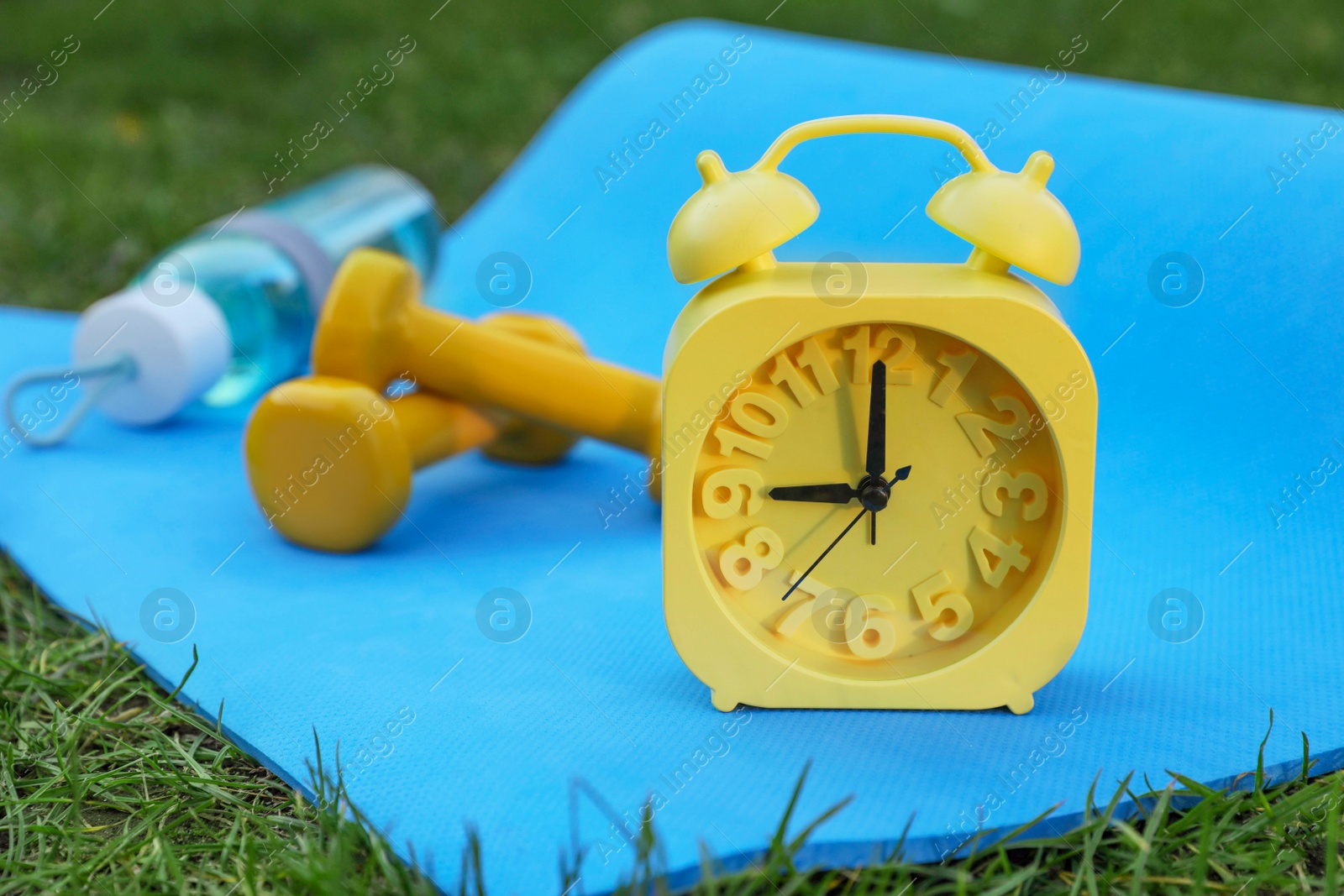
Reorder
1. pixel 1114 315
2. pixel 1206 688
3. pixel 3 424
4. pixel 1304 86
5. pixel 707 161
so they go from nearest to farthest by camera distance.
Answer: pixel 707 161 < pixel 1206 688 < pixel 1114 315 < pixel 3 424 < pixel 1304 86

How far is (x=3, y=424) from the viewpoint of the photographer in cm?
209

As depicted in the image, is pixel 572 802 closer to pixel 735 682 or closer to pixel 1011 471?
pixel 735 682

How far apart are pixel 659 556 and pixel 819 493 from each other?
50 centimetres

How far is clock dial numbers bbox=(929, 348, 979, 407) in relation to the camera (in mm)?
1200

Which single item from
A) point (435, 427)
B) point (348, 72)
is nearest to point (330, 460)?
point (435, 427)

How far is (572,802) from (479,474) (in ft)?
3.33

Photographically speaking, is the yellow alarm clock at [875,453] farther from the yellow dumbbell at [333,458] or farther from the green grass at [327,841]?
the yellow dumbbell at [333,458]

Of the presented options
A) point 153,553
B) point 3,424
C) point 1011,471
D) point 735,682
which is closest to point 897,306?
point 1011,471

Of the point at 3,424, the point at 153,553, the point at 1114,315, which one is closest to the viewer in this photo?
the point at 153,553

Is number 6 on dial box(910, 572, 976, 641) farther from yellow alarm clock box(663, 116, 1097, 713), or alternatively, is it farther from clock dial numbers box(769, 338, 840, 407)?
clock dial numbers box(769, 338, 840, 407)

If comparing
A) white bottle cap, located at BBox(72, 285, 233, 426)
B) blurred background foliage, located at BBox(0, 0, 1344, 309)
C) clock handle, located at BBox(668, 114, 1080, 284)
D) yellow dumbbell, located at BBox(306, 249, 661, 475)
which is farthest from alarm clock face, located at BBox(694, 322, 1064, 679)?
blurred background foliage, located at BBox(0, 0, 1344, 309)

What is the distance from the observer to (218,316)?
2.13 meters

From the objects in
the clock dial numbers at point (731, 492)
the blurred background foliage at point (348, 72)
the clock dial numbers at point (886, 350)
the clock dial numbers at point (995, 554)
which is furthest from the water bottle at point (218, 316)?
the clock dial numbers at point (995, 554)

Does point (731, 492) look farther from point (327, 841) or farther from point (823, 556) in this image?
point (327, 841)
